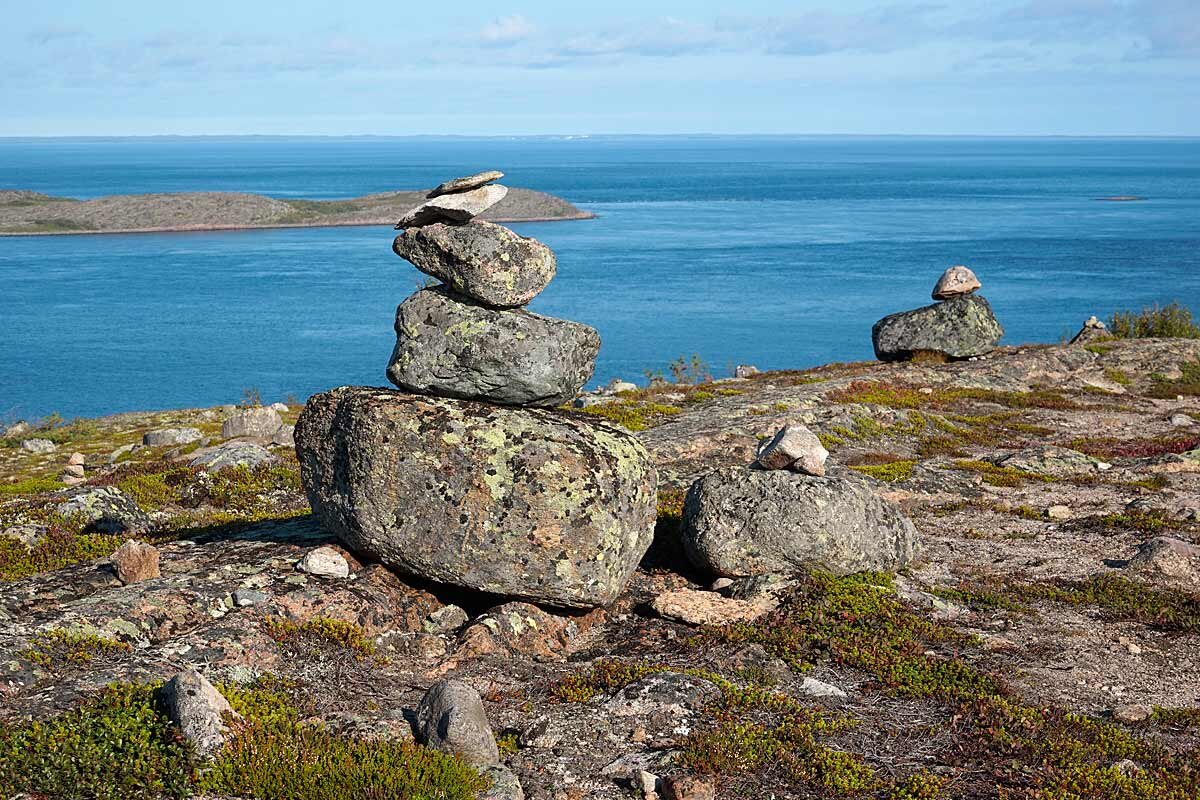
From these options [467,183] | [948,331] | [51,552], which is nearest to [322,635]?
[467,183]

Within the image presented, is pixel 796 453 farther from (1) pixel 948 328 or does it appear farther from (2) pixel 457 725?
(1) pixel 948 328

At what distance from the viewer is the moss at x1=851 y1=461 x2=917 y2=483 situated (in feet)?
91.4

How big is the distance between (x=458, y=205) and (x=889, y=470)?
1578 centimetres

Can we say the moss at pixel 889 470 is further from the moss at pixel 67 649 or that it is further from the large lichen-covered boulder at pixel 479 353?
the moss at pixel 67 649

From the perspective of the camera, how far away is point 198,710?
12031mm

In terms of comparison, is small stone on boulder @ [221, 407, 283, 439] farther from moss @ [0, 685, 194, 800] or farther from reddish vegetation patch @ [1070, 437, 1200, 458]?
moss @ [0, 685, 194, 800]

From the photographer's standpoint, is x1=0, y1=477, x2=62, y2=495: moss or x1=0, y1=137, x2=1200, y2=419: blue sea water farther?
x1=0, y1=137, x2=1200, y2=419: blue sea water

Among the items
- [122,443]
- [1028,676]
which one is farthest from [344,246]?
[1028,676]

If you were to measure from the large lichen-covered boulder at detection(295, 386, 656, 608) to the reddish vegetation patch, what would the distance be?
2003 centimetres

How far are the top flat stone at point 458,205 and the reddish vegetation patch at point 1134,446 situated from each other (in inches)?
837

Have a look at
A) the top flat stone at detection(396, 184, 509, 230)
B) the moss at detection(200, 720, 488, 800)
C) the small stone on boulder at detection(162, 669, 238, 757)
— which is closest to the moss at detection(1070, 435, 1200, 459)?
the top flat stone at detection(396, 184, 509, 230)

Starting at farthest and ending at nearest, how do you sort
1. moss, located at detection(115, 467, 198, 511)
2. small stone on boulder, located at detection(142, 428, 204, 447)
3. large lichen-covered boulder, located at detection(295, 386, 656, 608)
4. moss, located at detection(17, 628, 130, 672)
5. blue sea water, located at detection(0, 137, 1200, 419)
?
1. blue sea water, located at detection(0, 137, 1200, 419)
2. small stone on boulder, located at detection(142, 428, 204, 447)
3. moss, located at detection(115, 467, 198, 511)
4. large lichen-covered boulder, located at detection(295, 386, 656, 608)
5. moss, located at detection(17, 628, 130, 672)

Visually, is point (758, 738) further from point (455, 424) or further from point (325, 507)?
point (325, 507)

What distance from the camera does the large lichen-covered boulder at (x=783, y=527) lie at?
62.1 ft
